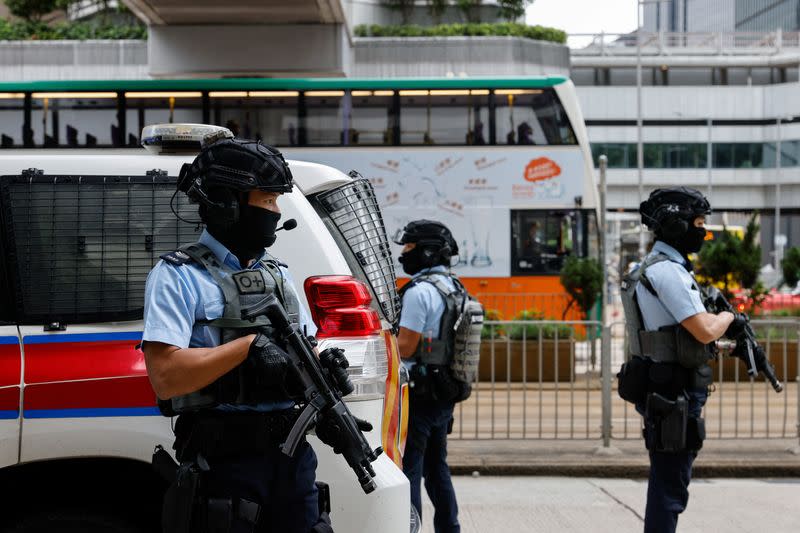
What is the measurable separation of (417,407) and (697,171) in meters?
58.2

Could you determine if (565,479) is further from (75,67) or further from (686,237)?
(75,67)

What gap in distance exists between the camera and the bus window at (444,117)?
717 inches

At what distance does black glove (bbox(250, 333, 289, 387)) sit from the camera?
2867 millimetres

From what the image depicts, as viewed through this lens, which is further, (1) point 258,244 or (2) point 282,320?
(1) point 258,244

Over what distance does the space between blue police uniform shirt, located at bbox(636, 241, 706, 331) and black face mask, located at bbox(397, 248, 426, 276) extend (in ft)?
4.06

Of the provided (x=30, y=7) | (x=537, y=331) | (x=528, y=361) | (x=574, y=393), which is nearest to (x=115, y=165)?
(x=528, y=361)

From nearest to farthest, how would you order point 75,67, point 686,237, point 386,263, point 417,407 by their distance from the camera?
point 386,263
point 686,237
point 417,407
point 75,67

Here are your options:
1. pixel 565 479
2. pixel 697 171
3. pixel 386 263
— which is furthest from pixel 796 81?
pixel 386 263

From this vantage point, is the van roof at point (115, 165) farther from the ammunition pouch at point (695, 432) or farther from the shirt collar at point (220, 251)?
the ammunition pouch at point (695, 432)

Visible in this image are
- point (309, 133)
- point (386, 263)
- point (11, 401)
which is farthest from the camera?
point (309, 133)

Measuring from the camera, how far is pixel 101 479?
3.67 meters

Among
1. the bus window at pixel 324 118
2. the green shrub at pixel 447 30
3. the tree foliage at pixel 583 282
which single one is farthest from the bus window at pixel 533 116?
the green shrub at pixel 447 30

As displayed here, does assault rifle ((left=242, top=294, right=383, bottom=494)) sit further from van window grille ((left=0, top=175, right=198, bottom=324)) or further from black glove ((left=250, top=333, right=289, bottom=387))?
van window grille ((left=0, top=175, right=198, bottom=324))

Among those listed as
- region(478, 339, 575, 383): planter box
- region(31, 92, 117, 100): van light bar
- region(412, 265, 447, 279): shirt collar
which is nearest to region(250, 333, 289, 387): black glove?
region(412, 265, 447, 279): shirt collar
